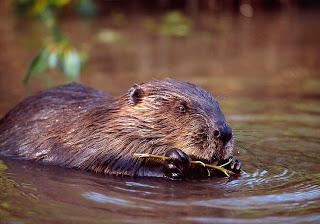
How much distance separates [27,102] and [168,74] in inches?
117

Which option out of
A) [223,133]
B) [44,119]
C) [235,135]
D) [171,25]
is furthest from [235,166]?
[171,25]

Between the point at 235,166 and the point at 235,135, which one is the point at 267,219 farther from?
the point at 235,135

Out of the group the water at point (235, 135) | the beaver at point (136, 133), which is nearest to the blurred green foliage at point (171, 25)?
the water at point (235, 135)

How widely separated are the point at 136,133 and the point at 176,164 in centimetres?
31

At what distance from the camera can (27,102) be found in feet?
16.4

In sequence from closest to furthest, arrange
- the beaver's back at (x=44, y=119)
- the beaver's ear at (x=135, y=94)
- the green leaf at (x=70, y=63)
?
the beaver's ear at (x=135, y=94) < the beaver's back at (x=44, y=119) < the green leaf at (x=70, y=63)

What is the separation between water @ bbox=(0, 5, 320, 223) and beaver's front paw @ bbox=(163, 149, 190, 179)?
0.08 meters

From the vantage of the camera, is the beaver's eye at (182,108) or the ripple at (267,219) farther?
the beaver's eye at (182,108)

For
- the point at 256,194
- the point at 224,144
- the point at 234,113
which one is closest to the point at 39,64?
the point at 234,113

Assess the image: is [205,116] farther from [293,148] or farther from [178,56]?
[178,56]

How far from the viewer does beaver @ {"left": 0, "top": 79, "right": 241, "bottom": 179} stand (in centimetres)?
422

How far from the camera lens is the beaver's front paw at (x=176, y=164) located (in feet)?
13.6

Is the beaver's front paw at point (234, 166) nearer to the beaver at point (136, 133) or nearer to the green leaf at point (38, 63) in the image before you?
the beaver at point (136, 133)

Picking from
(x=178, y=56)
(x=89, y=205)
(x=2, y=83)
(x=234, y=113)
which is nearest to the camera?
(x=89, y=205)
